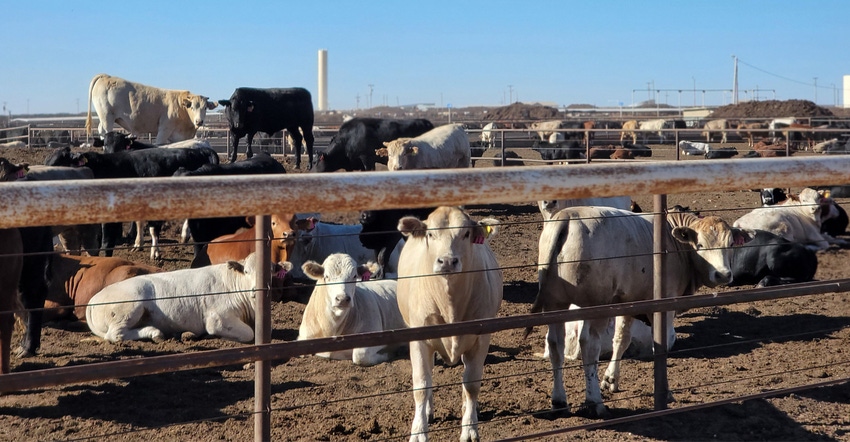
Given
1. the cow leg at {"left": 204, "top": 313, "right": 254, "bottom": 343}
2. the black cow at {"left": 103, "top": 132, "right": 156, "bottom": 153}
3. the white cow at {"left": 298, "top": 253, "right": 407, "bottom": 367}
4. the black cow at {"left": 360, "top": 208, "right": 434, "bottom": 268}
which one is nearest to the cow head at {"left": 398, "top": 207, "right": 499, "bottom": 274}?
the white cow at {"left": 298, "top": 253, "right": 407, "bottom": 367}

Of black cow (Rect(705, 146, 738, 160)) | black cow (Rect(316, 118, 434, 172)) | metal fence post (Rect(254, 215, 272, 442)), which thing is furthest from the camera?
black cow (Rect(705, 146, 738, 160))

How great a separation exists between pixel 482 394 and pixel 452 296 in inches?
47.4

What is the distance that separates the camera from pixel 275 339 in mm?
8273

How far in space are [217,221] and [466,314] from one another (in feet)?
25.6

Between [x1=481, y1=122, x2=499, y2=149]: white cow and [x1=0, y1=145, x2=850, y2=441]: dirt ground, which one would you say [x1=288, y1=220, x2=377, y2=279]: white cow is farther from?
[x1=481, y1=122, x2=499, y2=149]: white cow

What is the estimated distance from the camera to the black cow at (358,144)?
55.2 ft

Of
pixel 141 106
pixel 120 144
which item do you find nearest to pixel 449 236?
pixel 120 144

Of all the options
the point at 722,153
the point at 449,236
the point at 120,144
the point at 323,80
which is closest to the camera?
the point at 449,236

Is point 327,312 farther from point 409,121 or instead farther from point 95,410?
point 409,121

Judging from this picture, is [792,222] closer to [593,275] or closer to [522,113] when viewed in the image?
[593,275]

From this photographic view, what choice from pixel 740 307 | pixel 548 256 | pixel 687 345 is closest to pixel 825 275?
pixel 740 307

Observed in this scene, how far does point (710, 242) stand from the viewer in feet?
22.9

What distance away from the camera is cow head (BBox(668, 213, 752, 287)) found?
647cm

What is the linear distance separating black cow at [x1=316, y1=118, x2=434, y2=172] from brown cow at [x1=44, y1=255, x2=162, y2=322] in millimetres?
7348
